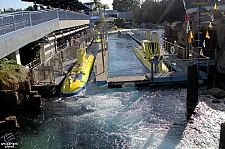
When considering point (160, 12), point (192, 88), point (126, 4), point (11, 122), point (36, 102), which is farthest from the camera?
point (126, 4)

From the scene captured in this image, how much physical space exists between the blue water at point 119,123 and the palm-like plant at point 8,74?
279 centimetres

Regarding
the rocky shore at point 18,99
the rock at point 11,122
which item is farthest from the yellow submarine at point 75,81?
the rock at point 11,122

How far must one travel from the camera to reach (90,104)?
1762cm

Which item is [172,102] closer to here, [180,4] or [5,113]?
[5,113]

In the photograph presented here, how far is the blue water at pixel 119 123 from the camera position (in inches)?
496

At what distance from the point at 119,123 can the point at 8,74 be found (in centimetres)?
798

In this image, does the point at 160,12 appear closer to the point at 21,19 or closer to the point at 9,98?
the point at 21,19

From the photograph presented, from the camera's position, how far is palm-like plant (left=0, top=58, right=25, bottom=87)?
52.2 feet

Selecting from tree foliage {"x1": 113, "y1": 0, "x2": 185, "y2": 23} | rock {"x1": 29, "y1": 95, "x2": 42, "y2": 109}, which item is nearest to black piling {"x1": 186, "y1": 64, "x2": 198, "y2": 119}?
rock {"x1": 29, "y1": 95, "x2": 42, "y2": 109}

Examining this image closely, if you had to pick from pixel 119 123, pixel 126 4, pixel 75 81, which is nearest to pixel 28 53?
pixel 75 81

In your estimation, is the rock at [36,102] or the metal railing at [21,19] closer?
the metal railing at [21,19]

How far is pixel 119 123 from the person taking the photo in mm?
14633

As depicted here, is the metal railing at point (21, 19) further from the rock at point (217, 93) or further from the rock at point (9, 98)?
the rock at point (217, 93)

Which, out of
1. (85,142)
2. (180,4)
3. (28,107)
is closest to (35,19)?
(28,107)
